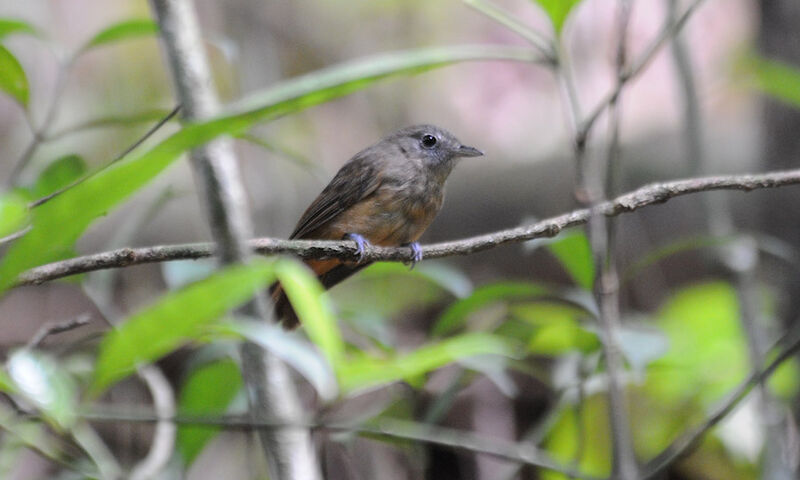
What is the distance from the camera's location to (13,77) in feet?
6.28

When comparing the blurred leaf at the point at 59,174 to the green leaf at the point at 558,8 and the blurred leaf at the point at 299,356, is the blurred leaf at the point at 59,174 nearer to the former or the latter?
the blurred leaf at the point at 299,356

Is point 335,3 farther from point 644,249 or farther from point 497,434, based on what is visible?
point 497,434

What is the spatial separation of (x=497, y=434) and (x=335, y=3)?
3.48m

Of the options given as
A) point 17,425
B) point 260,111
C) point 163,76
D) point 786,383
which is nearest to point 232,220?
point 260,111

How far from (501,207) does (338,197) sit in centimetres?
217

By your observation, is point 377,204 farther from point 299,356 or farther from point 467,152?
point 299,356

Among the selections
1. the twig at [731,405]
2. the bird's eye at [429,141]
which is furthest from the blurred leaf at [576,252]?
the bird's eye at [429,141]

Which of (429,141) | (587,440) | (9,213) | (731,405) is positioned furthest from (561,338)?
(9,213)

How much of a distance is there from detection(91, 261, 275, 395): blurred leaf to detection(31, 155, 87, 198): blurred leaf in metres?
1.00

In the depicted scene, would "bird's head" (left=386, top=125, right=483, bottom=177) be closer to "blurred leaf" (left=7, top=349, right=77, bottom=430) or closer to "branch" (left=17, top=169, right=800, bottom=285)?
"branch" (left=17, top=169, right=800, bottom=285)

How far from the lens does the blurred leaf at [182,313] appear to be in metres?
1.02

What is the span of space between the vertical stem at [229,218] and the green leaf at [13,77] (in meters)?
0.43

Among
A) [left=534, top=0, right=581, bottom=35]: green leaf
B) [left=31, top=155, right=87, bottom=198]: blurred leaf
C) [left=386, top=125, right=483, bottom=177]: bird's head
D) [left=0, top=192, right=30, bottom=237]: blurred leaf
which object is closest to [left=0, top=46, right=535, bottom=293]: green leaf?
[left=0, top=192, right=30, bottom=237]: blurred leaf

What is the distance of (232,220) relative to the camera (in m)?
Answer: 1.51
